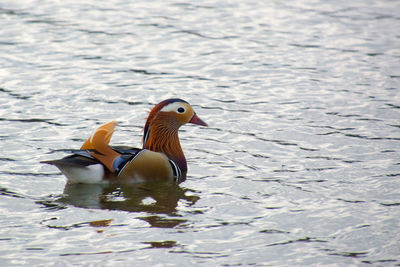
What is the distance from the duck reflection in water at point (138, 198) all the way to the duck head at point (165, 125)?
0.66m

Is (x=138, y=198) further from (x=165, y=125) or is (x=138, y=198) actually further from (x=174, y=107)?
(x=174, y=107)

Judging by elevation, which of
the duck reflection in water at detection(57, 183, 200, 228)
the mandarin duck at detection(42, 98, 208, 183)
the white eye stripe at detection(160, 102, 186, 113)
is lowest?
the duck reflection in water at detection(57, 183, 200, 228)

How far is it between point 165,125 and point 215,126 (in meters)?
1.56

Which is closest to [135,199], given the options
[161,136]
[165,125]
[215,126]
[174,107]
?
[161,136]

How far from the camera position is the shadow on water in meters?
8.52

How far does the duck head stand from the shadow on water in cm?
66

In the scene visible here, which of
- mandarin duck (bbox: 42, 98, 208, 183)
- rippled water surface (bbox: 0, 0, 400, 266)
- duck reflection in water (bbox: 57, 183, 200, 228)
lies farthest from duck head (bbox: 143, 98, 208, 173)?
duck reflection in water (bbox: 57, 183, 200, 228)

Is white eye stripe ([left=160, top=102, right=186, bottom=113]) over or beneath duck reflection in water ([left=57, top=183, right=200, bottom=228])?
over

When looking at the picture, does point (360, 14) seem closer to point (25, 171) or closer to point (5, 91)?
point (5, 91)

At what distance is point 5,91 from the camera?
12727mm

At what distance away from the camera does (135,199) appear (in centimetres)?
905

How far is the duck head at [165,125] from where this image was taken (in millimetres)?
10133

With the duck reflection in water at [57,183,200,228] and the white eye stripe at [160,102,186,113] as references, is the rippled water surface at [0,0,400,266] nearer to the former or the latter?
the duck reflection in water at [57,183,200,228]

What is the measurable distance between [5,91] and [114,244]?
592 centimetres
